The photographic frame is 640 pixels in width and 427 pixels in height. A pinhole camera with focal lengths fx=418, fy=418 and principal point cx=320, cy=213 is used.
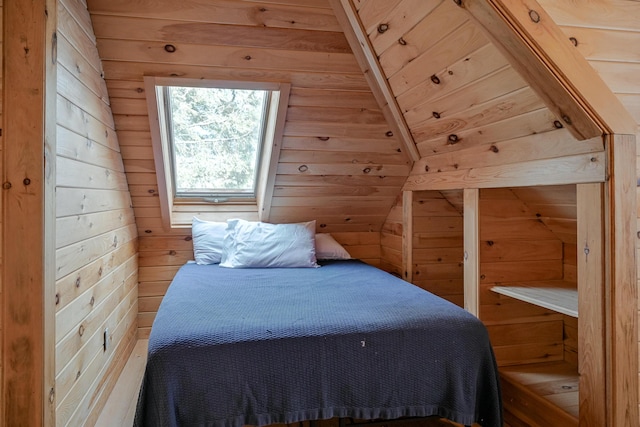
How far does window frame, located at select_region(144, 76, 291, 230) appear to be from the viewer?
88.4 inches

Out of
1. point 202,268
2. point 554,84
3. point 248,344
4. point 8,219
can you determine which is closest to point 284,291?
point 248,344

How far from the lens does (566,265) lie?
2225 mm

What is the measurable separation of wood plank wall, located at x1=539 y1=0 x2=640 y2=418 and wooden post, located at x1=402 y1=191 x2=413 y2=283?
160 centimetres

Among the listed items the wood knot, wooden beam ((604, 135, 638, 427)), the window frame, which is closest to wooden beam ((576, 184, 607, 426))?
wooden beam ((604, 135, 638, 427))

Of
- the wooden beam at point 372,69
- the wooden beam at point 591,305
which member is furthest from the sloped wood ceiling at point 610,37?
the wooden beam at point 372,69

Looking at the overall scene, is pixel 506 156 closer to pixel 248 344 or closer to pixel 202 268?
pixel 248 344

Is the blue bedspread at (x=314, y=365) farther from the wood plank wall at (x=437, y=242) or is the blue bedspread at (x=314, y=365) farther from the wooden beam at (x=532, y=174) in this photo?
the wood plank wall at (x=437, y=242)

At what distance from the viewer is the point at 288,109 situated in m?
2.44

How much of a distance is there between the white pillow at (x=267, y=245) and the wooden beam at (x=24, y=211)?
4.93ft

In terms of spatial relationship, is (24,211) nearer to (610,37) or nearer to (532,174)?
(532,174)

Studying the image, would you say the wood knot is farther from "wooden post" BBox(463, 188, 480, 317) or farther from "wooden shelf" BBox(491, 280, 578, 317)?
"wooden shelf" BBox(491, 280, 578, 317)

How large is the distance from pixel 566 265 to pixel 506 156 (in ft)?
2.59

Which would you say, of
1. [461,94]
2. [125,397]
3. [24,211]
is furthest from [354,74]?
[125,397]

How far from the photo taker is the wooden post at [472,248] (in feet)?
6.96
